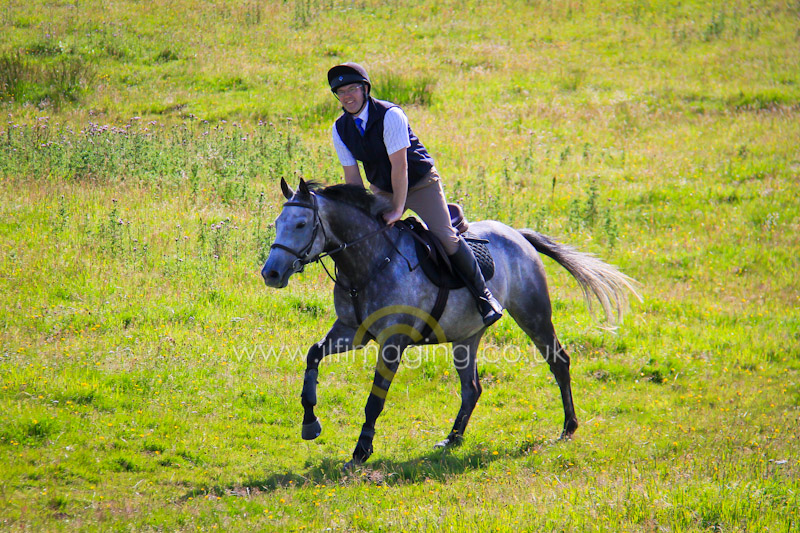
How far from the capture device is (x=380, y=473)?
667 cm

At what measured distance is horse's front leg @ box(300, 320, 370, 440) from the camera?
6.59 metres

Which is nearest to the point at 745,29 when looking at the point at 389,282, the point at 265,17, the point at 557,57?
the point at 557,57

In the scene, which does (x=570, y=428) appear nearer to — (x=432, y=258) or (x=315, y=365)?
(x=432, y=258)

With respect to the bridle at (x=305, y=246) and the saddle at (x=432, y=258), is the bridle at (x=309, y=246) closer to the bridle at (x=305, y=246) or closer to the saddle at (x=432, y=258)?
the bridle at (x=305, y=246)

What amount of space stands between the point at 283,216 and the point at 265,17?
74.8 ft

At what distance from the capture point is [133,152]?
14664 mm

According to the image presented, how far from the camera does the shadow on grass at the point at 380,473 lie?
21.4 ft

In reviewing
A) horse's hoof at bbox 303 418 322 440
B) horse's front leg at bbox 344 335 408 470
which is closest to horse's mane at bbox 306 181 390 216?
horse's front leg at bbox 344 335 408 470

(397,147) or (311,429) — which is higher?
(397,147)

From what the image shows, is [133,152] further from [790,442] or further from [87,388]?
[790,442]

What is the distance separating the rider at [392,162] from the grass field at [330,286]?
7.04 feet

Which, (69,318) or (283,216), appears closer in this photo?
(283,216)

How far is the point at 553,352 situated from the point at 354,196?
3347mm

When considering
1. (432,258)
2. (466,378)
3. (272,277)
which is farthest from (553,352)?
(272,277)
